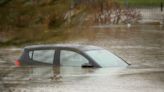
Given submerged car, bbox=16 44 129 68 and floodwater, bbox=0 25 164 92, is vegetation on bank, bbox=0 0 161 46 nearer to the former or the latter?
floodwater, bbox=0 25 164 92

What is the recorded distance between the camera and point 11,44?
330 inches

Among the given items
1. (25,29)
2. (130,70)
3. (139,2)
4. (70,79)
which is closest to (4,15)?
(25,29)

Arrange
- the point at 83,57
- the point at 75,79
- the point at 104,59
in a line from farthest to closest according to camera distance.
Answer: the point at 104,59, the point at 83,57, the point at 75,79

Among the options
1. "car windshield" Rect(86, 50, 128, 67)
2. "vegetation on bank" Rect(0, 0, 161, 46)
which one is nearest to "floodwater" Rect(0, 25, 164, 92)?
"car windshield" Rect(86, 50, 128, 67)

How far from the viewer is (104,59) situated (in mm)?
18547

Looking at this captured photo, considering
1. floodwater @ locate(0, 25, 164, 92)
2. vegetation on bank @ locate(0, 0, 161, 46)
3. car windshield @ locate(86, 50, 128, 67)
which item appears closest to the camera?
vegetation on bank @ locate(0, 0, 161, 46)

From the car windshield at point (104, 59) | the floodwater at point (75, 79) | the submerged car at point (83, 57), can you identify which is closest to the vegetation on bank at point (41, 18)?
the floodwater at point (75, 79)

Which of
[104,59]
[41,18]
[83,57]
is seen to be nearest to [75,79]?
[83,57]

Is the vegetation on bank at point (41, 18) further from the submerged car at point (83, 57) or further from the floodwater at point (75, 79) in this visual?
the submerged car at point (83, 57)

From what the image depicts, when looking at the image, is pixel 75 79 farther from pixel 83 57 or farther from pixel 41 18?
pixel 41 18

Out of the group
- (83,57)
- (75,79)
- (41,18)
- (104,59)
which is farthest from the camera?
(104,59)

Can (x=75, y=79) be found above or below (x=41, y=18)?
below

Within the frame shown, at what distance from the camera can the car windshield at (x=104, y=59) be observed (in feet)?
59.7

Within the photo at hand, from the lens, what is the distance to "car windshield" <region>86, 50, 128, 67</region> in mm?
18203
